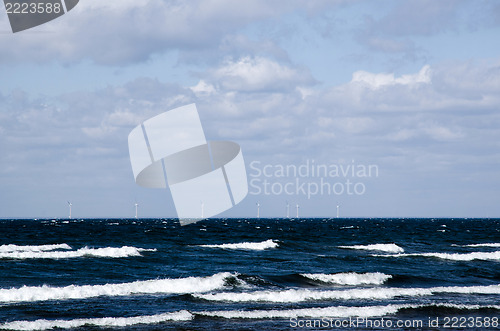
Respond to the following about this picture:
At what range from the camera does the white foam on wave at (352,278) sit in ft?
98.2

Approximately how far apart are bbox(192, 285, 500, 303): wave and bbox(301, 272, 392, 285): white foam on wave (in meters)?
2.77

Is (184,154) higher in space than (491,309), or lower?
higher

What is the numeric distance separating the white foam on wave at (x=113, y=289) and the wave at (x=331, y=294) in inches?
106

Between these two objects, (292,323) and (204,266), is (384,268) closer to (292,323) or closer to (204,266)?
(204,266)

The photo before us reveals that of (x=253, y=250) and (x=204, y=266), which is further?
(x=253, y=250)

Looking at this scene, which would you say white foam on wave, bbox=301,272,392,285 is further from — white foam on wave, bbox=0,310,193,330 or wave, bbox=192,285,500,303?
white foam on wave, bbox=0,310,193,330

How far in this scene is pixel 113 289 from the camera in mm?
25734

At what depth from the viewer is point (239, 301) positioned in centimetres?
2355

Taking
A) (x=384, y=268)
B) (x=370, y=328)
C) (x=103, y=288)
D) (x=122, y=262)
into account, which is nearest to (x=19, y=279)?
(x=103, y=288)

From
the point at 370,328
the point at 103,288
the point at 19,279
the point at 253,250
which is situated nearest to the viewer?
the point at 370,328

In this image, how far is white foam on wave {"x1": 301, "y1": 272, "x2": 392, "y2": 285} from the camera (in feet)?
98.2

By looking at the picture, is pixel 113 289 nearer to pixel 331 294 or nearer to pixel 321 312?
pixel 331 294

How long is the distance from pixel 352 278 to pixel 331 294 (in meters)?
5.70

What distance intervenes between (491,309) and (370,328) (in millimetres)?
6298
